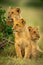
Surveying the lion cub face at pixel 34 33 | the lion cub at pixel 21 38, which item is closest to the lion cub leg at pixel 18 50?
the lion cub at pixel 21 38

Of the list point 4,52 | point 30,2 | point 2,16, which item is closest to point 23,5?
point 30,2

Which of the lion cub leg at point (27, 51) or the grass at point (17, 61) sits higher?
the lion cub leg at point (27, 51)

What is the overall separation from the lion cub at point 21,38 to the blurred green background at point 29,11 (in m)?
0.05

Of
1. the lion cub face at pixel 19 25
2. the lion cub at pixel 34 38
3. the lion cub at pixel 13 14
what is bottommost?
the lion cub at pixel 34 38

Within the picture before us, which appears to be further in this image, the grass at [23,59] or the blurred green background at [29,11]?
the blurred green background at [29,11]

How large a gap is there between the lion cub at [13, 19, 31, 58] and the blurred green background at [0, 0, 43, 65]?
47mm

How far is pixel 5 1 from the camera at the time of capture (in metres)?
2.00

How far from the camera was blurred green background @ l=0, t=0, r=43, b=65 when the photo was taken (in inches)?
75.0

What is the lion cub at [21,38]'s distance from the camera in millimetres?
1821

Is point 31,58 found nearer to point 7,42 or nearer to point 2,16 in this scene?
point 7,42

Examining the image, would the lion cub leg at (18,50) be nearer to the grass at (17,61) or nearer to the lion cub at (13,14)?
the grass at (17,61)

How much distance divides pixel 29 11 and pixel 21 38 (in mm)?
246

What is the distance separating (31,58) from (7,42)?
21cm

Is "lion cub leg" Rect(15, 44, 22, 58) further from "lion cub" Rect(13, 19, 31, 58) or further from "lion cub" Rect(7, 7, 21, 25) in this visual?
"lion cub" Rect(7, 7, 21, 25)
